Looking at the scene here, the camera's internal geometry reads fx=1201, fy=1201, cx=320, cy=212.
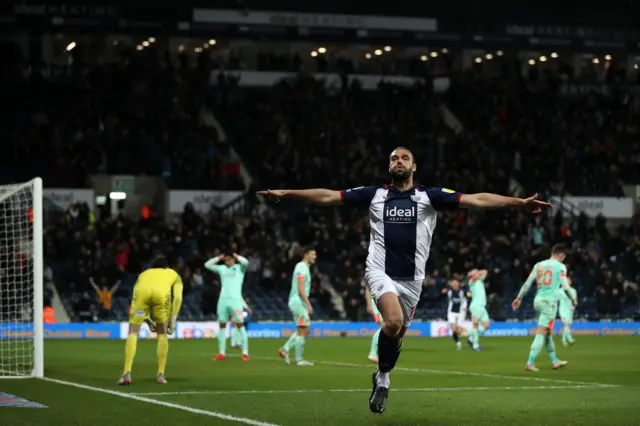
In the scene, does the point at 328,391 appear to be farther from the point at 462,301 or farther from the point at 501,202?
the point at 462,301

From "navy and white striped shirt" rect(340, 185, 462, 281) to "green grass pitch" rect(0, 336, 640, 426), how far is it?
1.69m

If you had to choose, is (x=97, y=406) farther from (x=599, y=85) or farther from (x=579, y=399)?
(x=599, y=85)

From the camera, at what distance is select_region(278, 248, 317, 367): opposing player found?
2402 centimetres

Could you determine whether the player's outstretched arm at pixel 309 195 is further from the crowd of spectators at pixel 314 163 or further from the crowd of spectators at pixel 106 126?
the crowd of spectators at pixel 106 126

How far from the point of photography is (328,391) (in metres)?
17.6

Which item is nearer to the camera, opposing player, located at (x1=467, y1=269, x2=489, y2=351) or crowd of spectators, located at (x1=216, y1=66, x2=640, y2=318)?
opposing player, located at (x1=467, y1=269, x2=489, y2=351)

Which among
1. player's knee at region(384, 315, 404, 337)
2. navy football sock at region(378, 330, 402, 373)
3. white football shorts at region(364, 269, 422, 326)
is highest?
white football shorts at region(364, 269, 422, 326)

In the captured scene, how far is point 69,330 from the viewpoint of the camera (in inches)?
1438

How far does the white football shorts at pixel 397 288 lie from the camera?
1266 centimetres

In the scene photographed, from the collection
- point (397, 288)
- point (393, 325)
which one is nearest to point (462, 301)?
point (397, 288)

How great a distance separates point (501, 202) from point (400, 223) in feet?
4.31

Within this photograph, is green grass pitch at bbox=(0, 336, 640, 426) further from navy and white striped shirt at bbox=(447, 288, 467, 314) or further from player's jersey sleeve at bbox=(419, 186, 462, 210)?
navy and white striped shirt at bbox=(447, 288, 467, 314)

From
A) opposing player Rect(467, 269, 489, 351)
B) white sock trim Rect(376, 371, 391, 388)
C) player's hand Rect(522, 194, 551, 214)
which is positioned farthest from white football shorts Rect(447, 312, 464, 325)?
player's hand Rect(522, 194, 551, 214)

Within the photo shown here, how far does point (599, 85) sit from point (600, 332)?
15.1 metres
